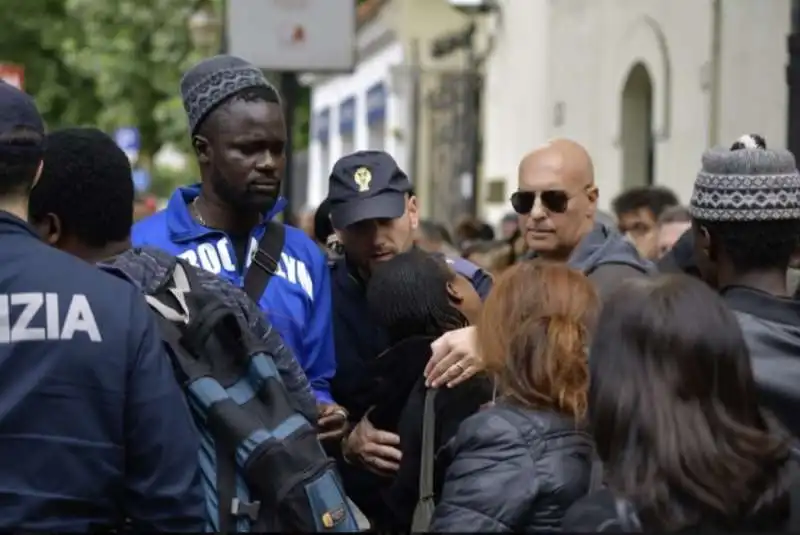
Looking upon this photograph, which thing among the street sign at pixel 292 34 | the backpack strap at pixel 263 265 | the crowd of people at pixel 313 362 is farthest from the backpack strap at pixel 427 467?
the street sign at pixel 292 34

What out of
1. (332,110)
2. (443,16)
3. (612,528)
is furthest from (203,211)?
(332,110)

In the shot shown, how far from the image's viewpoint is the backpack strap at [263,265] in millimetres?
5152

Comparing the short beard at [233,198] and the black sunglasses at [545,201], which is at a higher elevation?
the short beard at [233,198]

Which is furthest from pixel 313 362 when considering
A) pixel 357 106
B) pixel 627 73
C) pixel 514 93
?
pixel 357 106

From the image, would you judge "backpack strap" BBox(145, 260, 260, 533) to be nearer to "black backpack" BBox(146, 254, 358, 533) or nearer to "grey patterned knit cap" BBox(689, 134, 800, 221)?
"black backpack" BBox(146, 254, 358, 533)

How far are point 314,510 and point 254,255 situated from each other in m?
1.40

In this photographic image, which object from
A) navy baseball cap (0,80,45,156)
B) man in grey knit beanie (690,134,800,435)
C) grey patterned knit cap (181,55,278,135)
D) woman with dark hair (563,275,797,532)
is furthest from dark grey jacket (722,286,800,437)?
navy baseball cap (0,80,45,156)

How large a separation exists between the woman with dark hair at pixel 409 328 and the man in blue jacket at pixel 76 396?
3.37ft

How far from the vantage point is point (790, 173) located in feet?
15.0

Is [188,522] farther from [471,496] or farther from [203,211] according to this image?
[203,211]

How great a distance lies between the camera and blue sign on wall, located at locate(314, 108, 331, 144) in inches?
1735

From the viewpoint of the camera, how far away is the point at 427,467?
466cm

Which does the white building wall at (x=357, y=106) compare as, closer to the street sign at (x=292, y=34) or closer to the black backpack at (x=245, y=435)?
the street sign at (x=292, y=34)

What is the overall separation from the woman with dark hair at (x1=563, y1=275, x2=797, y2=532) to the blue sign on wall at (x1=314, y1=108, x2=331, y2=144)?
133 feet
